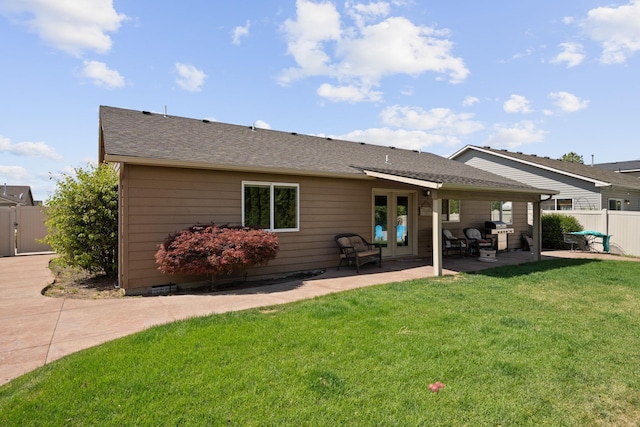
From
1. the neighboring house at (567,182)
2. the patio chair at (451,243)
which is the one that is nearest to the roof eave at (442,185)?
the patio chair at (451,243)

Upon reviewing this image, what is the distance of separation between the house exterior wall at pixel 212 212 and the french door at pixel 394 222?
626 mm

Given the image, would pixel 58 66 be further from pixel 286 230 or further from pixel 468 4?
pixel 468 4

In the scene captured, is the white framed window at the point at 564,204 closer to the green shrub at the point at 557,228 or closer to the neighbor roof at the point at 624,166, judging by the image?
the green shrub at the point at 557,228

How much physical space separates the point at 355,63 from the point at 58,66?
8791 mm

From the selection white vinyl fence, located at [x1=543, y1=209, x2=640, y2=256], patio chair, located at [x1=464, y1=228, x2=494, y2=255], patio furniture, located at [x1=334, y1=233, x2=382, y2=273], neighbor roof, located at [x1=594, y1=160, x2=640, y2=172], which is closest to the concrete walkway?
patio furniture, located at [x1=334, y1=233, x2=382, y2=273]

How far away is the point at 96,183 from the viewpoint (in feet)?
25.2

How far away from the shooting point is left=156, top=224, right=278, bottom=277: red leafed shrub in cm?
626

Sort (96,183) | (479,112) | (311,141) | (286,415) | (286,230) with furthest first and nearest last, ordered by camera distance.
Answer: (479,112)
(311,141)
(286,230)
(96,183)
(286,415)

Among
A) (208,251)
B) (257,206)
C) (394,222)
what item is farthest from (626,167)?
(208,251)

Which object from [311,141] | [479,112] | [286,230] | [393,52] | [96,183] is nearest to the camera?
[96,183]

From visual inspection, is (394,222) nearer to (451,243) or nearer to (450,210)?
(451,243)

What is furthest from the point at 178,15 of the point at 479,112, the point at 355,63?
the point at 479,112

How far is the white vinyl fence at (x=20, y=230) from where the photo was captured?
12.1m

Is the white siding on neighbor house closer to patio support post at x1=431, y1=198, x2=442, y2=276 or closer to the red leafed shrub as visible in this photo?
patio support post at x1=431, y1=198, x2=442, y2=276
